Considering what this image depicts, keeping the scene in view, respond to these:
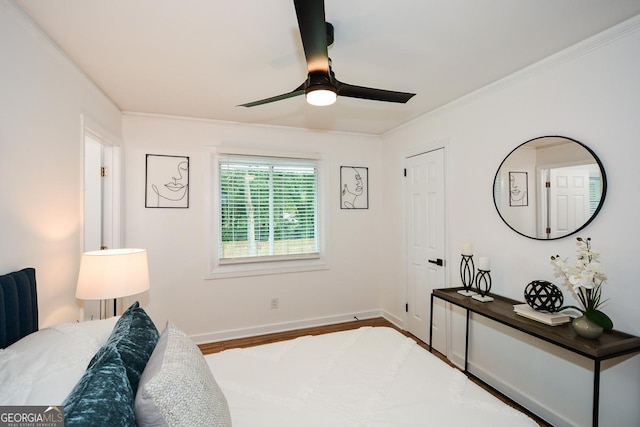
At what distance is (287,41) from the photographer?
1.83m

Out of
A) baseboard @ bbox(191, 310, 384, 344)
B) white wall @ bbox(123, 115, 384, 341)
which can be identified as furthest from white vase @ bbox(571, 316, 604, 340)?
white wall @ bbox(123, 115, 384, 341)

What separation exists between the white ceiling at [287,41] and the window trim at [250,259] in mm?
841

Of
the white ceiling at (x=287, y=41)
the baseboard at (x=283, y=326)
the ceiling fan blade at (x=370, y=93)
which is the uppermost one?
the white ceiling at (x=287, y=41)

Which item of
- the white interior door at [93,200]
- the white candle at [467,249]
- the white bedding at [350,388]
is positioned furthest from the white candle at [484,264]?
the white interior door at [93,200]

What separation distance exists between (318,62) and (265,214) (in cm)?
239

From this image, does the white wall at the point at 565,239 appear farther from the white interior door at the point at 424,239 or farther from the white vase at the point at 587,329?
the white vase at the point at 587,329

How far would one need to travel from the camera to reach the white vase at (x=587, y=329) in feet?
5.26

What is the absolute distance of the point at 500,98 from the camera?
241 centimetres

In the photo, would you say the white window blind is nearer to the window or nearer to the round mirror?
the window

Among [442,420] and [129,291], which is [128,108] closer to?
[129,291]

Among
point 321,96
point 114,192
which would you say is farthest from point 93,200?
point 321,96

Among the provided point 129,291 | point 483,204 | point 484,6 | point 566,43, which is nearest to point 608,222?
point 483,204

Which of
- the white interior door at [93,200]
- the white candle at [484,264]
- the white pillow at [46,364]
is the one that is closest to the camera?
the white pillow at [46,364]

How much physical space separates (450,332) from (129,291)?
9.32 ft
